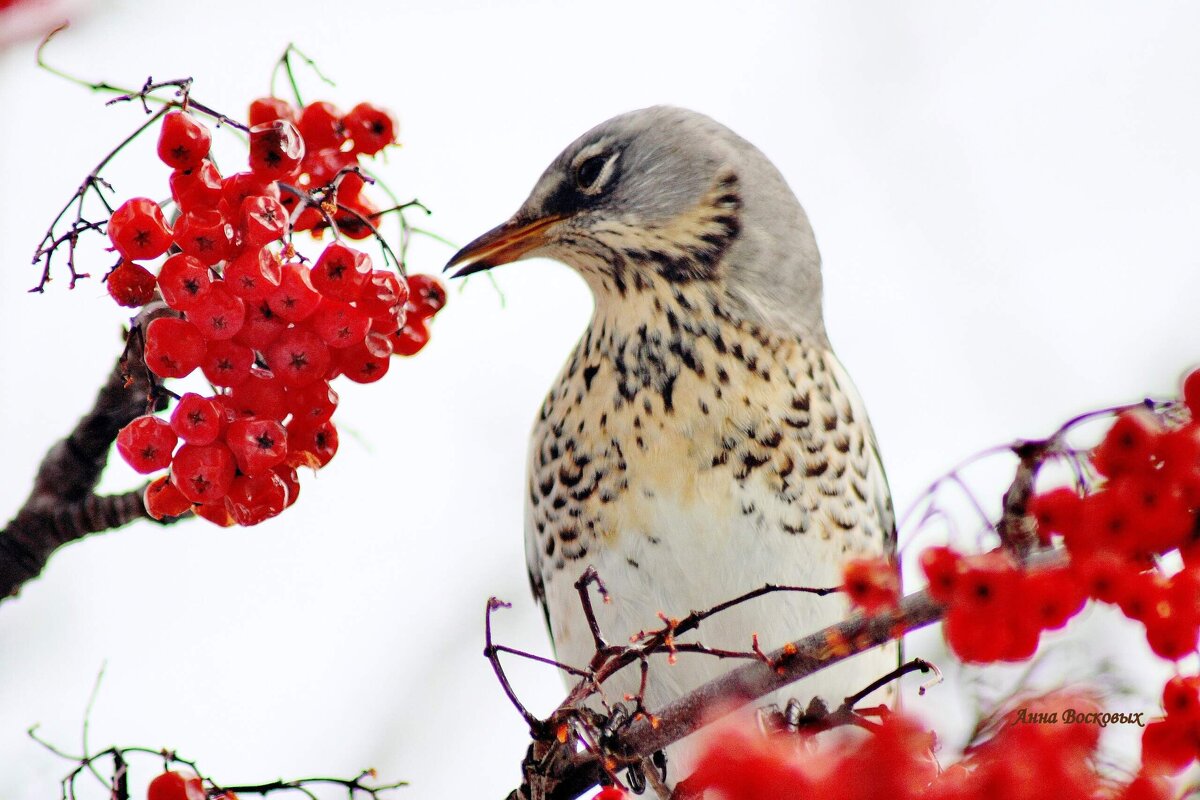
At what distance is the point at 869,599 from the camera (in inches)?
66.7

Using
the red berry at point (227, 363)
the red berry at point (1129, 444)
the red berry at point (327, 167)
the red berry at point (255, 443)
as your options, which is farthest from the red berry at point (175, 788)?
the red berry at point (1129, 444)

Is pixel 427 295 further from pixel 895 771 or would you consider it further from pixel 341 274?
pixel 895 771

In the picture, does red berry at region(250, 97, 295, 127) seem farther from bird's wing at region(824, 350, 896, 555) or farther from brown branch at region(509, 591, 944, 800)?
bird's wing at region(824, 350, 896, 555)

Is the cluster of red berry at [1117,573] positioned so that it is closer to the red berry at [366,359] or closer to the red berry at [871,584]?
the red berry at [871,584]

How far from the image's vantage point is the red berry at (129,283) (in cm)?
183

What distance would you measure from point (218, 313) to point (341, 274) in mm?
177

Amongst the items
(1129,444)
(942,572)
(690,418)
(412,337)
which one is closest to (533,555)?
(690,418)

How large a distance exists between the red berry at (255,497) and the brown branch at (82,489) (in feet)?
0.54

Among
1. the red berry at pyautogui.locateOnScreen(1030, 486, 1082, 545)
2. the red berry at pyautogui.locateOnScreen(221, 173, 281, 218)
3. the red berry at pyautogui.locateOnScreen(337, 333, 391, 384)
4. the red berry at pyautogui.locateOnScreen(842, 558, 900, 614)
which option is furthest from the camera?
the red berry at pyautogui.locateOnScreen(337, 333, 391, 384)

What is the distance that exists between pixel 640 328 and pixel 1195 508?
167cm

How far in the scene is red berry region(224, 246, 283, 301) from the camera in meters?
1.77

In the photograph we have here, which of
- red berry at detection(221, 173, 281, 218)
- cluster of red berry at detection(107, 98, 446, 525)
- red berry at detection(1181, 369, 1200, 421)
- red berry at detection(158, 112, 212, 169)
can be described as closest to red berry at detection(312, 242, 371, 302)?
cluster of red berry at detection(107, 98, 446, 525)

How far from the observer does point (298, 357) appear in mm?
1831

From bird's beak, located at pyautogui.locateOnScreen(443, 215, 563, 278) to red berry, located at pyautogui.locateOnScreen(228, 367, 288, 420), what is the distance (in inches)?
41.2
